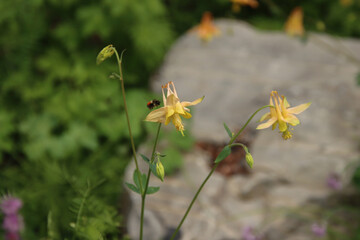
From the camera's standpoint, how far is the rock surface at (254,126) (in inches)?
96.6

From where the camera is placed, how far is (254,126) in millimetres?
3281

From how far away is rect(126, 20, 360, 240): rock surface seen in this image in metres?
2.45

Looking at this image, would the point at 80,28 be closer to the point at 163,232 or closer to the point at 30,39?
the point at 30,39

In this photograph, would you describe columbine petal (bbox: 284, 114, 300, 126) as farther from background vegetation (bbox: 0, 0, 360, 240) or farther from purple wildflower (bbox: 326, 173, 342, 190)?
background vegetation (bbox: 0, 0, 360, 240)

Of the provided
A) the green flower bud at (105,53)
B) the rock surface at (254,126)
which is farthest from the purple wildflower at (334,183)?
the green flower bud at (105,53)

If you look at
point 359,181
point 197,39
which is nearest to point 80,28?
point 197,39

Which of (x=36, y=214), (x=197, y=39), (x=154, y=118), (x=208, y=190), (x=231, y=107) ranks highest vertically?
(x=197, y=39)

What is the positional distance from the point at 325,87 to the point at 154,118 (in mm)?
2789

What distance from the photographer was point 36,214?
275 cm

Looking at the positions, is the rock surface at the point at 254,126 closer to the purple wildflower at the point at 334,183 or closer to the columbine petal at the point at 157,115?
the purple wildflower at the point at 334,183

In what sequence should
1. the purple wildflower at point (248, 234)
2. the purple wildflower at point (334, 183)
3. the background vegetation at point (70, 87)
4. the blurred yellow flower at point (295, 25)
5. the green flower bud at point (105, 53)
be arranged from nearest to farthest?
the green flower bud at point (105, 53), the purple wildflower at point (248, 234), the purple wildflower at point (334, 183), the background vegetation at point (70, 87), the blurred yellow flower at point (295, 25)

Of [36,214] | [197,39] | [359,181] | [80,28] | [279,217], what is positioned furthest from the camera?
[197,39]

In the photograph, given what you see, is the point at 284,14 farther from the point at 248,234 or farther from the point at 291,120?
the point at 291,120

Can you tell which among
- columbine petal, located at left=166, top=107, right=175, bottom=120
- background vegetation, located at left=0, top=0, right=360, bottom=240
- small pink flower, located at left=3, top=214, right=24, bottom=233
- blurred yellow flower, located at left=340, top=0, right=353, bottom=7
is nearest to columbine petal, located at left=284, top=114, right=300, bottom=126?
columbine petal, located at left=166, top=107, right=175, bottom=120
